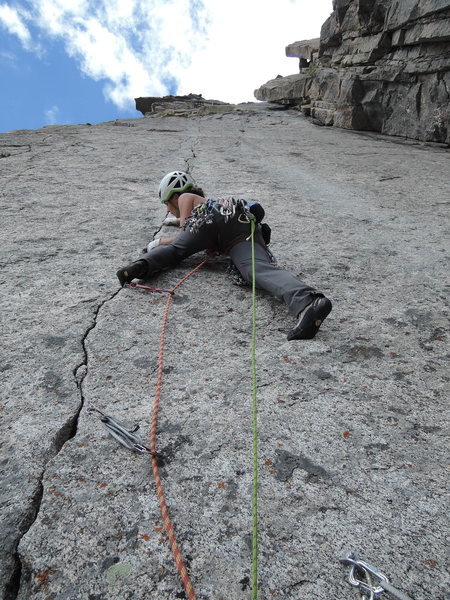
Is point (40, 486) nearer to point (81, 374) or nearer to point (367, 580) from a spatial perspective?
point (81, 374)

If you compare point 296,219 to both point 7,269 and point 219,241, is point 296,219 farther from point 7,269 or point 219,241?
point 7,269

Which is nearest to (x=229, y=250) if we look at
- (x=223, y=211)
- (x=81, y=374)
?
(x=223, y=211)

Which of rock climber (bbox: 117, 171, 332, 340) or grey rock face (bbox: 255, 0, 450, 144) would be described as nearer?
rock climber (bbox: 117, 171, 332, 340)

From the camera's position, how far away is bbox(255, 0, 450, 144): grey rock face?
8.59 m

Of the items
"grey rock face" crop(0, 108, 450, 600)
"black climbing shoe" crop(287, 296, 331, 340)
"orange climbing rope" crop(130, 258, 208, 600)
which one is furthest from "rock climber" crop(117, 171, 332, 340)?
"orange climbing rope" crop(130, 258, 208, 600)

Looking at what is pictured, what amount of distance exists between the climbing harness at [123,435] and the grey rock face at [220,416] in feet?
0.10

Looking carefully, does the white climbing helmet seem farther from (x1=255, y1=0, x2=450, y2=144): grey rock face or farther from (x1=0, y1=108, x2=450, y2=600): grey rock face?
(x1=255, y1=0, x2=450, y2=144): grey rock face

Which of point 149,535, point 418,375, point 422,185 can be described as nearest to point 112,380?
point 149,535

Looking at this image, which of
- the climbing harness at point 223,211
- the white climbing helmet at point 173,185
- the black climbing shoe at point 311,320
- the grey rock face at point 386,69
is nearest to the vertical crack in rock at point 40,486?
the black climbing shoe at point 311,320

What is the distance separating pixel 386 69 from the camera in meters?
9.84

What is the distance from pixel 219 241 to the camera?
3.38m

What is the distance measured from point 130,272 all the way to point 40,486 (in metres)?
1.72

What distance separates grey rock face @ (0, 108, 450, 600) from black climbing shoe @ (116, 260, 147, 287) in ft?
0.30

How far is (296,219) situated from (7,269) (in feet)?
8.95
